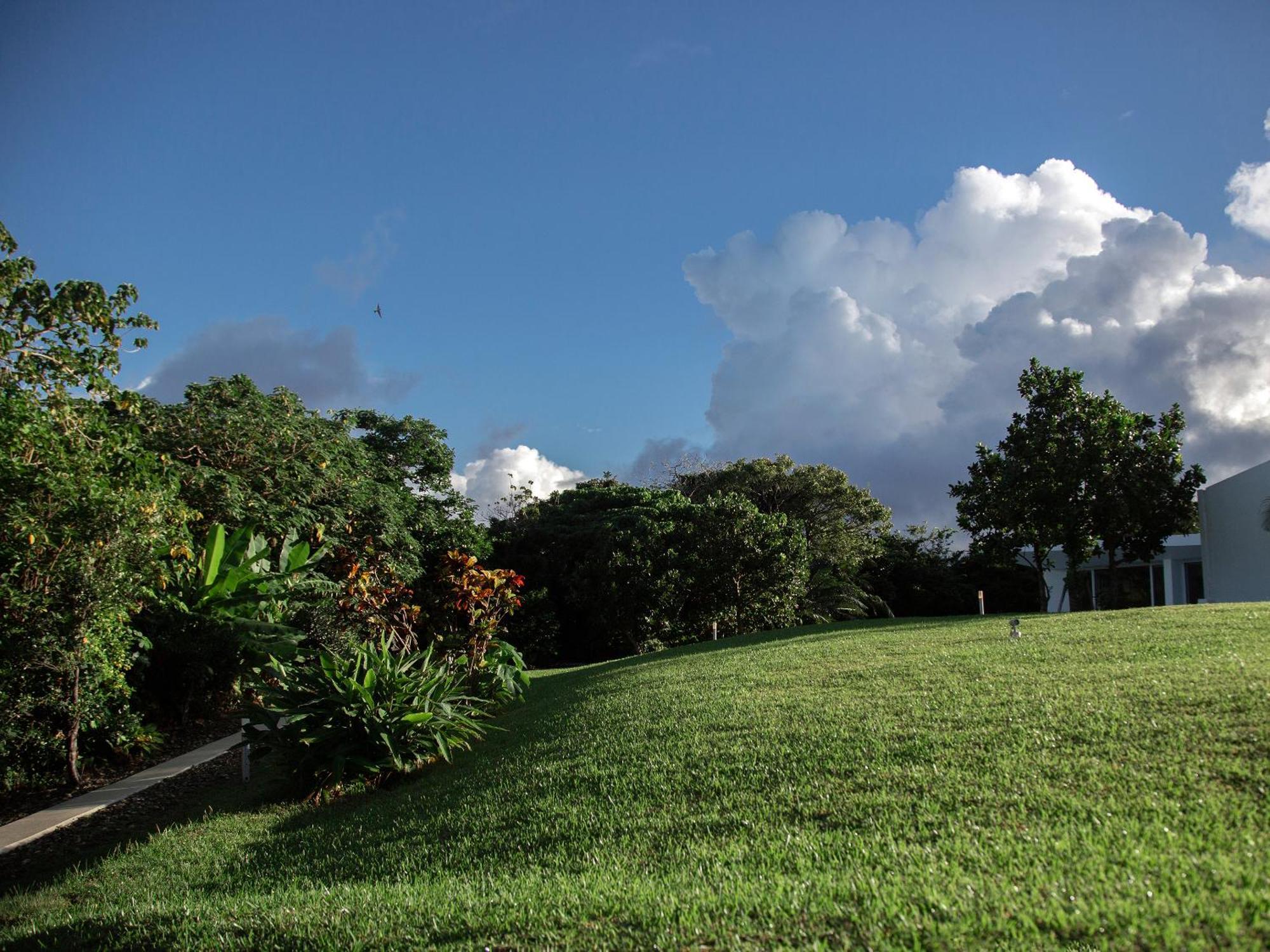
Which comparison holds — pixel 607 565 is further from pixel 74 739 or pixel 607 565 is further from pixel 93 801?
pixel 93 801

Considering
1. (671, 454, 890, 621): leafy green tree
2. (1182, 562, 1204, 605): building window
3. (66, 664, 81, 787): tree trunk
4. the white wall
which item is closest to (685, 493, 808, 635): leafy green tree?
(671, 454, 890, 621): leafy green tree

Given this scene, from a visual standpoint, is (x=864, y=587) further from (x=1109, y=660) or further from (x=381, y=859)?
(x=381, y=859)

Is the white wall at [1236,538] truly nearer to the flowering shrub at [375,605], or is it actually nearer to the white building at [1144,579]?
the white building at [1144,579]

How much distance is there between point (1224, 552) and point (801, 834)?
23476 mm

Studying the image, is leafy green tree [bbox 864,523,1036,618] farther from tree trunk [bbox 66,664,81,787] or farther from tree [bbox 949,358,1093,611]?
tree trunk [bbox 66,664,81,787]

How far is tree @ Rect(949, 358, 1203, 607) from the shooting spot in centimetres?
2086

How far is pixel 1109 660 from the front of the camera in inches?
311

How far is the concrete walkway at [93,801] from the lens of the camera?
7.57 metres

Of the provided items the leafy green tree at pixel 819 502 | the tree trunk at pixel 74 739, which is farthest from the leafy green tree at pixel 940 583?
the tree trunk at pixel 74 739

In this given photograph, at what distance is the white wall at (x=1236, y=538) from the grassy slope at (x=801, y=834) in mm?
15360

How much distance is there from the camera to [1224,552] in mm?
22469

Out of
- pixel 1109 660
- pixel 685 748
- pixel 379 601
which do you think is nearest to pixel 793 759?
pixel 685 748

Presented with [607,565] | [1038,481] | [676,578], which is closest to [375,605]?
[607,565]

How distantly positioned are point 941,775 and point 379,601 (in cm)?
935
